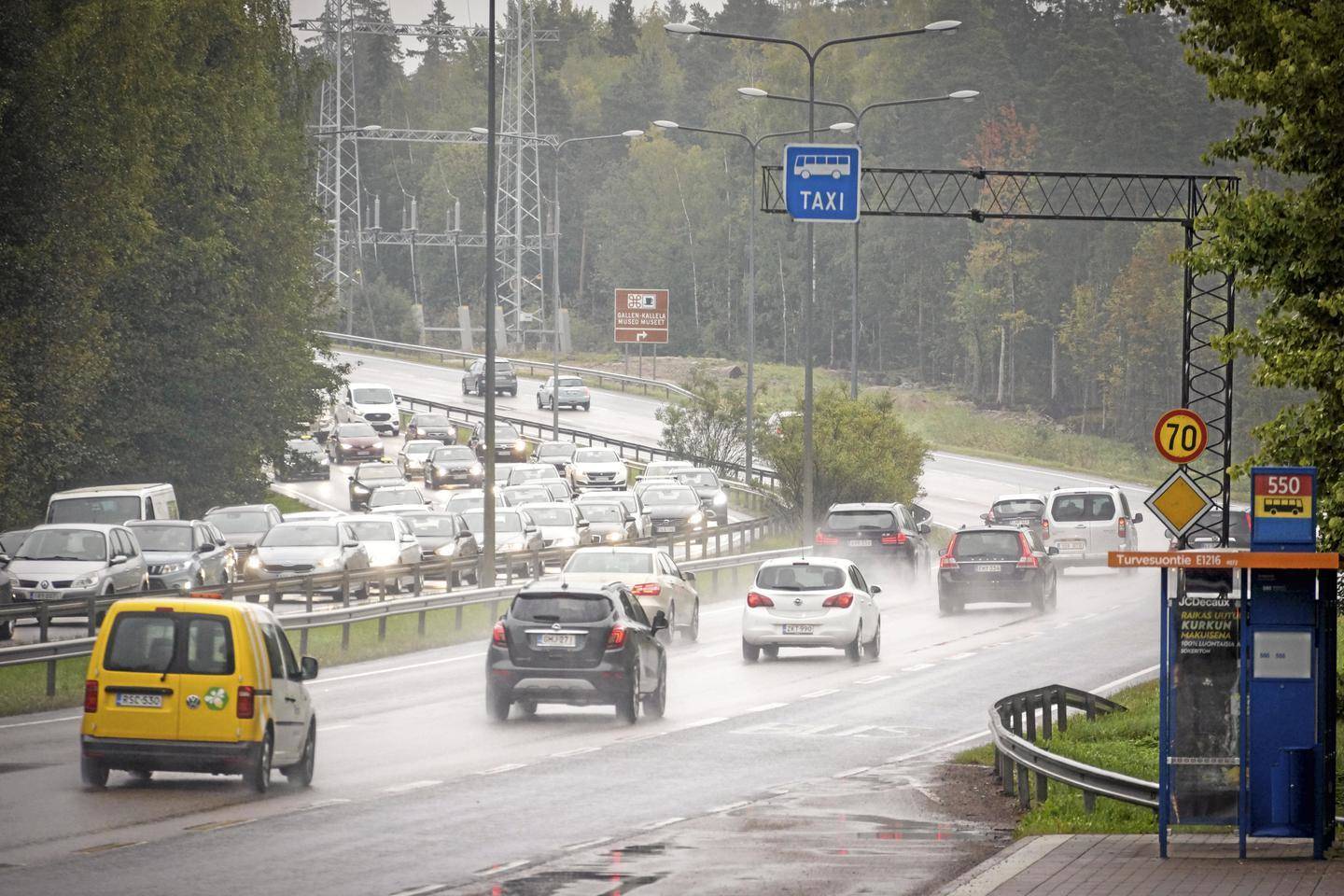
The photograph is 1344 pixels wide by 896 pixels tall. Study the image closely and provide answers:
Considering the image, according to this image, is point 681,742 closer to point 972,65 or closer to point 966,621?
point 966,621

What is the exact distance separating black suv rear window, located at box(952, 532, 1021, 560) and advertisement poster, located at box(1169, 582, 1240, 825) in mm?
26686

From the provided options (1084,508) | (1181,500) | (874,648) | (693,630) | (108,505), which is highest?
(1181,500)

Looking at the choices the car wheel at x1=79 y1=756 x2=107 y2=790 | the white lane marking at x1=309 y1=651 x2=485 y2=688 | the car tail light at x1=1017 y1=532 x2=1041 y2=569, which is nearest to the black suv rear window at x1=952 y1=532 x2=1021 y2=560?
the car tail light at x1=1017 y1=532 x2=1041 y2=569

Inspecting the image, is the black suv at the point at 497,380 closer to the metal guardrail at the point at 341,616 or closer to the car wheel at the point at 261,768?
the metal guardrail at the point at 341,616

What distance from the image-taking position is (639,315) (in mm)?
113938

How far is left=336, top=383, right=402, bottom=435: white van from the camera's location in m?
90.8

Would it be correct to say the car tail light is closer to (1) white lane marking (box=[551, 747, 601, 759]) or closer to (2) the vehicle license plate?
(1) white lane marking (box=[551, 747, 601, 759])

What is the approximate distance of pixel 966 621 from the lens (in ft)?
131

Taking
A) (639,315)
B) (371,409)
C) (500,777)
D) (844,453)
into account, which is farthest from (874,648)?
(639,315)

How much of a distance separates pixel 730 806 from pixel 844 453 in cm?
4301

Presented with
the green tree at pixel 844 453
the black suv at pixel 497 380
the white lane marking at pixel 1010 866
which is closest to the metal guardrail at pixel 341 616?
the white lane marking at pixel 1010 866

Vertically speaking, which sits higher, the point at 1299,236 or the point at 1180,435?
the point at 1299,236

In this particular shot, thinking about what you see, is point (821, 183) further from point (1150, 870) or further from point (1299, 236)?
point (1150, 870)

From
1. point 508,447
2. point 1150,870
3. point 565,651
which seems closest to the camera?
point 1150,870
